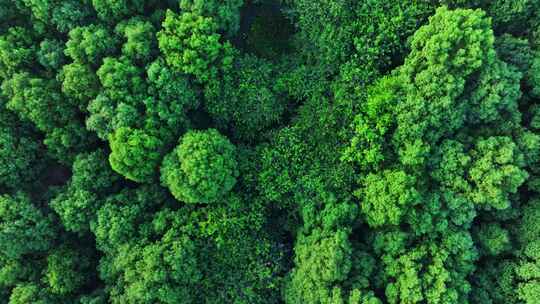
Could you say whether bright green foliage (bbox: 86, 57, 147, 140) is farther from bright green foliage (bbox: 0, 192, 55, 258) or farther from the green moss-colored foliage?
the green moss-colored foliage

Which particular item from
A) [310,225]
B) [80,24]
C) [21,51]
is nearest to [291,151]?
[310,225]

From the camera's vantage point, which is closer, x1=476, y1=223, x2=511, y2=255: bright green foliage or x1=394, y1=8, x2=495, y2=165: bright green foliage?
x1=394, y1=8, x2=495, y2=165: bright green foliage

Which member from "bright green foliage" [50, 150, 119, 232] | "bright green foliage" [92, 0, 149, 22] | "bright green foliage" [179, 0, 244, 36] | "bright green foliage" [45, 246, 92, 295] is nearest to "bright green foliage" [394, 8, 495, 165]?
"bright green foliage" [179, 0, 244, 36]

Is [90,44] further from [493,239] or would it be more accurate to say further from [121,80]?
[493,239]

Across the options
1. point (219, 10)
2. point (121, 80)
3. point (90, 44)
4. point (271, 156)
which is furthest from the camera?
point (271, 156)

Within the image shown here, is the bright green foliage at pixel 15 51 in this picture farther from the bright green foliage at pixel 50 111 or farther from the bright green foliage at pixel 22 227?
the bright green foliage at pixel 22 227

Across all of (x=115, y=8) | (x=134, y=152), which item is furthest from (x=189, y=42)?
(x=134, y=152)
